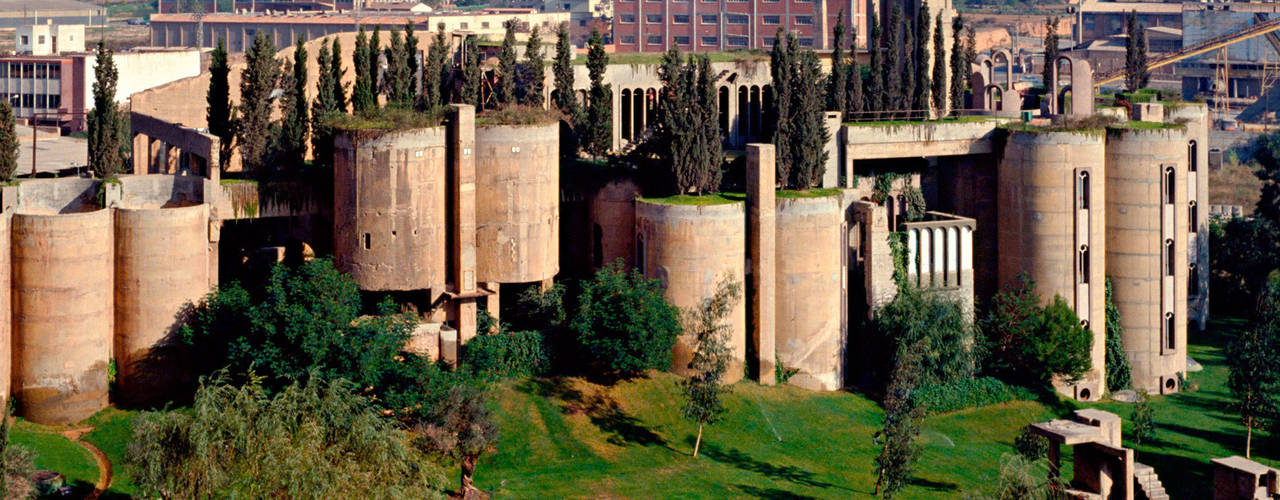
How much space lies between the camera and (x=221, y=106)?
67.2 m

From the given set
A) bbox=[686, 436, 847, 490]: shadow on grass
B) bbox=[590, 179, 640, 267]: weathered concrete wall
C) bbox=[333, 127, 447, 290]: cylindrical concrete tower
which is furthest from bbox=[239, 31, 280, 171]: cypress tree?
bbox=[686, 436, 847, 490]: shadow on grass

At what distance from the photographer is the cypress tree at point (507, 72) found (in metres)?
70.2

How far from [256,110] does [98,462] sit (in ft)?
50.9

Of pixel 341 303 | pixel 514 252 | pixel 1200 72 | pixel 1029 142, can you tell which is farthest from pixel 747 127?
pixel 1200 72

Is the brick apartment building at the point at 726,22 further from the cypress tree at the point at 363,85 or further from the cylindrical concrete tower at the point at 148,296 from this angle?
the cylindrical concrete tower at the point at 148,296

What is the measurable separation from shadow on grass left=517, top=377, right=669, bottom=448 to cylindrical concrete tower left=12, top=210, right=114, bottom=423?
1421 centimetres

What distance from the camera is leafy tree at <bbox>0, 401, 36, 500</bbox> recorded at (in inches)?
1913

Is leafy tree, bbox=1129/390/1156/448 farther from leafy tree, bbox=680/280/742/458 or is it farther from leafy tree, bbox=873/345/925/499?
leafy tree, bbox=680/280/742/458

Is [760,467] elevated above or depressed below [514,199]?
below

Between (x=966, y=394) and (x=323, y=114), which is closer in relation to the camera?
(x=323, y=114)

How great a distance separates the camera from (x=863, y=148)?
73812mm

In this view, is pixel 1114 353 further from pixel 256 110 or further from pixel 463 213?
pixel 256 110

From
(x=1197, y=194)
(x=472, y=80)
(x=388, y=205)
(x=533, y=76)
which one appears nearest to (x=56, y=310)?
(x=388, y=205)

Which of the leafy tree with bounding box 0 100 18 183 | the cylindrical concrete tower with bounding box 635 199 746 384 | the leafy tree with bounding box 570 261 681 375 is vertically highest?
the leafy tree with bounding box 0 100 18 183
